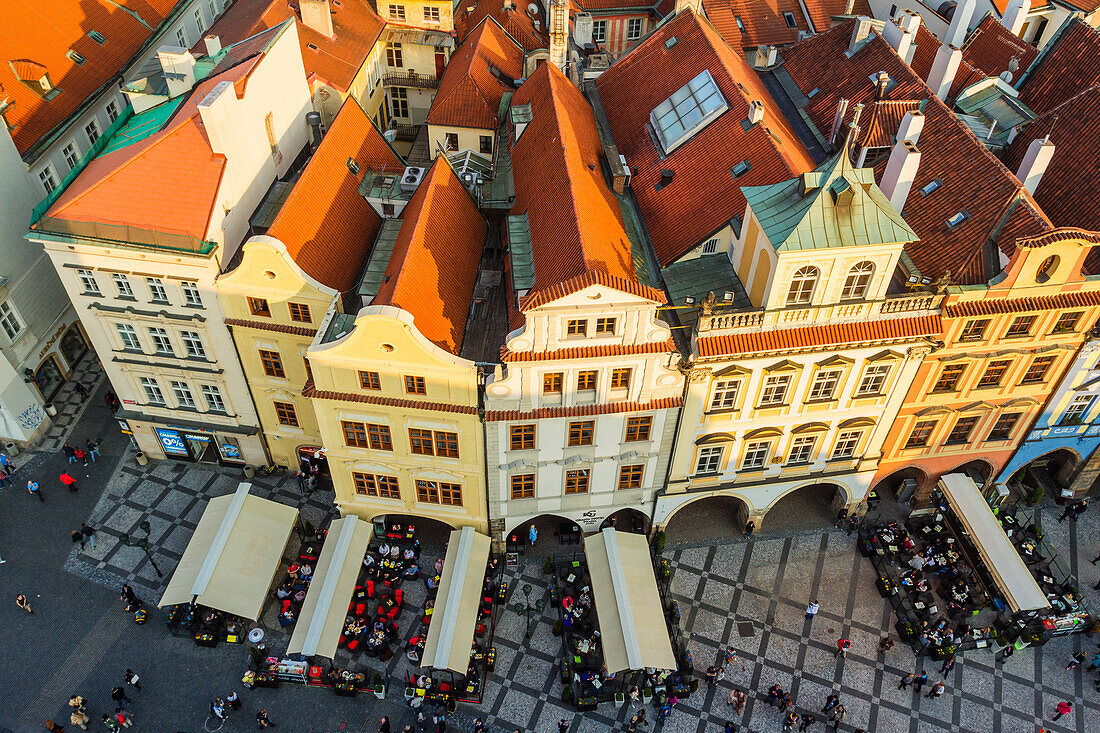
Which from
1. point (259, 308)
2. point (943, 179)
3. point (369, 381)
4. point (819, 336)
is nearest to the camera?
point (369, 381)

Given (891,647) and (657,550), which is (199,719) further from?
(891,647)

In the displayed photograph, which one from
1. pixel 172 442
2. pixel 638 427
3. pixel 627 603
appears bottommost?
pixel 172 442

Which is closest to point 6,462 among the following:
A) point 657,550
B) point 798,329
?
point 657,550

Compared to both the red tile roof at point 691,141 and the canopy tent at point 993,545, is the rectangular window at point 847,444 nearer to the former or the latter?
the canopy tent at point 993,545

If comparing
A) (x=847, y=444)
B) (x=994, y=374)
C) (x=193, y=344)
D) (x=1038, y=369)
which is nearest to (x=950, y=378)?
(x=994, y=374)

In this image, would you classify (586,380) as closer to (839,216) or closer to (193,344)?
(839,216)

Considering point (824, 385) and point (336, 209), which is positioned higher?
point (336, 209)
